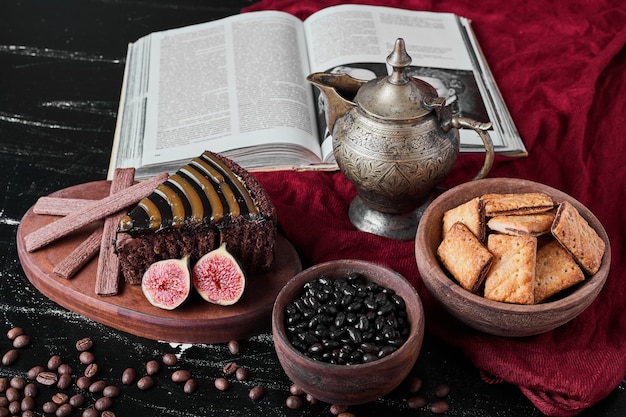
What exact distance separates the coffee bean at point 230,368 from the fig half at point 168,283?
194 mm

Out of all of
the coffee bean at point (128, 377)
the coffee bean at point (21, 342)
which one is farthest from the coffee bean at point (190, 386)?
the coffee bean at point (21, 342)

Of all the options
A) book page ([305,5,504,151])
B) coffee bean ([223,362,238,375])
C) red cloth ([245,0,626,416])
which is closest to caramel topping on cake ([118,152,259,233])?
red cloth ([245,0,626,416])

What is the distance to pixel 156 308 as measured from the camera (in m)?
1.88

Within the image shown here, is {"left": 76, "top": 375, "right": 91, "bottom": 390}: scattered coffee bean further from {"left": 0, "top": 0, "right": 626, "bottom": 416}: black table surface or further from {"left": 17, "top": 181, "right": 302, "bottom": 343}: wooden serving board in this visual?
{"left": 17, "top": 181, "right": 302, "bottom": 343}: wooden serving board

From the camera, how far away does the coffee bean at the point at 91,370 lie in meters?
1.78

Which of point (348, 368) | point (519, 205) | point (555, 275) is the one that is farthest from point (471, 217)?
point (348, 368)

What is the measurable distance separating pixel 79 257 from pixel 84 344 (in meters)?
0.25

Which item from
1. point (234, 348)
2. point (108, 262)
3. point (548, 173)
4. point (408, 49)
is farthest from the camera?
point (408, 49)

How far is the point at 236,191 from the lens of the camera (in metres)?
1.97

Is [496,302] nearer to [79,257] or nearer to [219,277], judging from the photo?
[219,277]

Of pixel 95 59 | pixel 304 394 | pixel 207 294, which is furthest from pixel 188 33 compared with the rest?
pixel 304 394

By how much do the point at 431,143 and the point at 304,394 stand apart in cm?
73

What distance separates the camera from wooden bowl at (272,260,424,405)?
1.56m

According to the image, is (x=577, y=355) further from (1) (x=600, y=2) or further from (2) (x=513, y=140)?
(1) (x=600, y=2)
